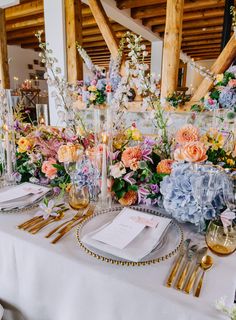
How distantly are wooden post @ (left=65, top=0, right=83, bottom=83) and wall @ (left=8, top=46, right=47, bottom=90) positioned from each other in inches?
191

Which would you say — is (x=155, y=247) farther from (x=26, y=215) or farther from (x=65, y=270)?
(x=26, y=215)

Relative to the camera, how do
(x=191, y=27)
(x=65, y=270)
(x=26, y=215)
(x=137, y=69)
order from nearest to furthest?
(x=65, y=270) < (x=26, y=215) < (x=137, y=69) < (x=191, y=27)

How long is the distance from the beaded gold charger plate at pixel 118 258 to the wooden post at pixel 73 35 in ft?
8.93

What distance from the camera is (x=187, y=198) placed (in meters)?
0.76

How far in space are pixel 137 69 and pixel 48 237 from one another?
0.71 metres

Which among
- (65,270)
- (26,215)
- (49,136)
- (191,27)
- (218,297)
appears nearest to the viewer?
(218,297)

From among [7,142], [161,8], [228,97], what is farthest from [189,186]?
[161,8]

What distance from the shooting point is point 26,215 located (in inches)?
35.0

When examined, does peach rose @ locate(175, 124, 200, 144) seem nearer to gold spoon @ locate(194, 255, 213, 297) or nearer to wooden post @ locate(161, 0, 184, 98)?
gold spoon @ locate(194, 255, 213, 297)

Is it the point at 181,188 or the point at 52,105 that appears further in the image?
the point at 52,105

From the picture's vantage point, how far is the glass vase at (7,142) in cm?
115

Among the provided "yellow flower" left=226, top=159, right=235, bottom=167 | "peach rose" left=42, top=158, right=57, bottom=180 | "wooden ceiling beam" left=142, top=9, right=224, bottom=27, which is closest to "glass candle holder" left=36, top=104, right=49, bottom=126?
"peach rose" left=42, top=158, right=57, bottom=180

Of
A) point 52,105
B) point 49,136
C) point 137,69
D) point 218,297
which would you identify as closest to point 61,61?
point 52,105

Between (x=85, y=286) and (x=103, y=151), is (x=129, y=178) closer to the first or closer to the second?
(x=103, y=151)
